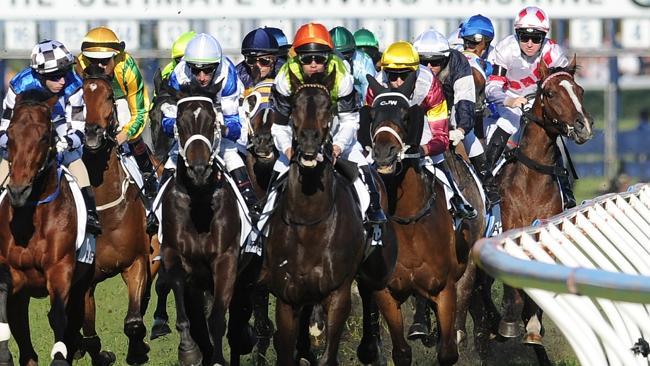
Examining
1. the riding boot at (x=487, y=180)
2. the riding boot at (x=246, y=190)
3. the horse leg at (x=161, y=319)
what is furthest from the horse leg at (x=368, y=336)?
the horse leg at (x=161, y=319)

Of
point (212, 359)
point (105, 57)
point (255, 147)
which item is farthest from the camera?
point (105, 57)

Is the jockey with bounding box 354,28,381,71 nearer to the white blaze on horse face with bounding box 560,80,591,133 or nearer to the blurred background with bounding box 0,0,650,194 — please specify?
the white blaze on horse face with bounding box 560,80,591,133

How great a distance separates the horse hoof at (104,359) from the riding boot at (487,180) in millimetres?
2846

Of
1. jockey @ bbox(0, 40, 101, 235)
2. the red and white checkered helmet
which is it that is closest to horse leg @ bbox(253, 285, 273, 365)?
jockey @ bbox(0, 40, 101, 235)

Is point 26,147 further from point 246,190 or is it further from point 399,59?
point 399,59

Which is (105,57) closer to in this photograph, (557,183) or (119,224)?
(119,224)

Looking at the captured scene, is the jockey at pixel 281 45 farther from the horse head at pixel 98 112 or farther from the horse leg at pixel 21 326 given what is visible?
the horse leg at pixel 21 326

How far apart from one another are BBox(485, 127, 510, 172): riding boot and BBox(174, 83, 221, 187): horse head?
9.66 feet

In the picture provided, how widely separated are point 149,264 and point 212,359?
5.88ft

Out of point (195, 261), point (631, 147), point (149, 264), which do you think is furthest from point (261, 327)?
point (631, 147)

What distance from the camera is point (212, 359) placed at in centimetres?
889

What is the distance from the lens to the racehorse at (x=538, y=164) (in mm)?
10242

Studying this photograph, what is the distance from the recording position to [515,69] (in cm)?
1155

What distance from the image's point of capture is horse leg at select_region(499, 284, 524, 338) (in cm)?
1024
